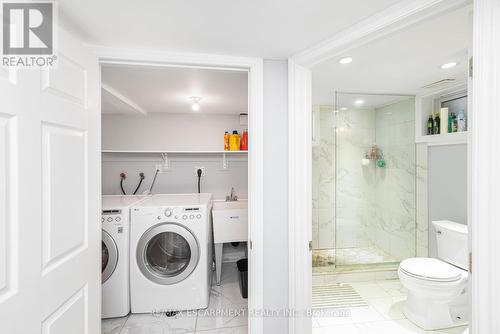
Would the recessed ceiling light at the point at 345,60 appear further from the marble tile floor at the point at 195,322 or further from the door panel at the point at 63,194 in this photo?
the marble tile floor at the point at 195,322

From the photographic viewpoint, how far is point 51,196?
3.12 ft

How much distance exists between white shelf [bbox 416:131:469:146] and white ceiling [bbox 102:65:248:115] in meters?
2.12

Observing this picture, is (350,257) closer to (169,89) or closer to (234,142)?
(234,142)

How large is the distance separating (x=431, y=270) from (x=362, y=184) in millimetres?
1312

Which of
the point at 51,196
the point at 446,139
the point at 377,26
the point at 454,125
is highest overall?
the point at 377,26

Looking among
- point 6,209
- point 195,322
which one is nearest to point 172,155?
point 195,322

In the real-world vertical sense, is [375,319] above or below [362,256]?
below

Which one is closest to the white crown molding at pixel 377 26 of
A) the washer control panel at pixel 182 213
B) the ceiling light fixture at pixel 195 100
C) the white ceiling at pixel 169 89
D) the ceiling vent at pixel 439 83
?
the white ceiling at pixel 169 89

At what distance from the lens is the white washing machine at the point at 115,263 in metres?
2.08

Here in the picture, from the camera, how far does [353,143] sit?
3107 millimetres

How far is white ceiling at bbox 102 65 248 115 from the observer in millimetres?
1822

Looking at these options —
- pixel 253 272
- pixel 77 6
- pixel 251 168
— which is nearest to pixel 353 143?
pixel 251 168

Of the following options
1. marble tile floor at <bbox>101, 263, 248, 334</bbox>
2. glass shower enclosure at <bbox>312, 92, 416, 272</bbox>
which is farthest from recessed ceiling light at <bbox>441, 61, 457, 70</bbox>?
marble tile floor at <bbox>101, 263, 248, 334</bbox>

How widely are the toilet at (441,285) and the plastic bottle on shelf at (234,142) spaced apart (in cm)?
217
